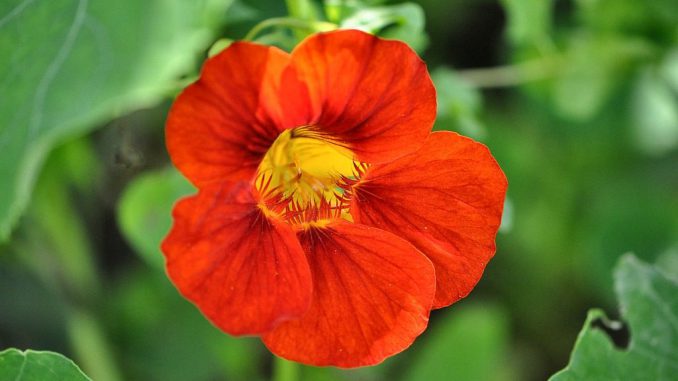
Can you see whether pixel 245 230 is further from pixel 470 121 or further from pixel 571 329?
pixel 571 329

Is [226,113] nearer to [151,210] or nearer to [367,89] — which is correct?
[367,89]

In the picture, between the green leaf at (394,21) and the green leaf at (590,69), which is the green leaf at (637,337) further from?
the green leaf at (590,69)

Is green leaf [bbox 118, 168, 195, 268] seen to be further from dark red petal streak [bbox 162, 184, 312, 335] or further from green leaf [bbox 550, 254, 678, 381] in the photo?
green leaf [bbox 550, 254, 678, 381]

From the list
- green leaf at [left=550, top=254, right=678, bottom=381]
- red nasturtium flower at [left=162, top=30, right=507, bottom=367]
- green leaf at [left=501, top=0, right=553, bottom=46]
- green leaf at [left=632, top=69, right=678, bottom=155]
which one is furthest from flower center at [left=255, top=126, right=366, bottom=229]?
green leaf at [left=632, top=69, right=678, bottom=155]

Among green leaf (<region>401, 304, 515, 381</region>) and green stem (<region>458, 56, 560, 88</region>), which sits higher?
green stem (<region>458, 56, 560, 88</region>)

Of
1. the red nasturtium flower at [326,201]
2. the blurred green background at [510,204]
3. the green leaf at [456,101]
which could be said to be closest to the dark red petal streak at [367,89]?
the red nasturtium flower at [326,201]
